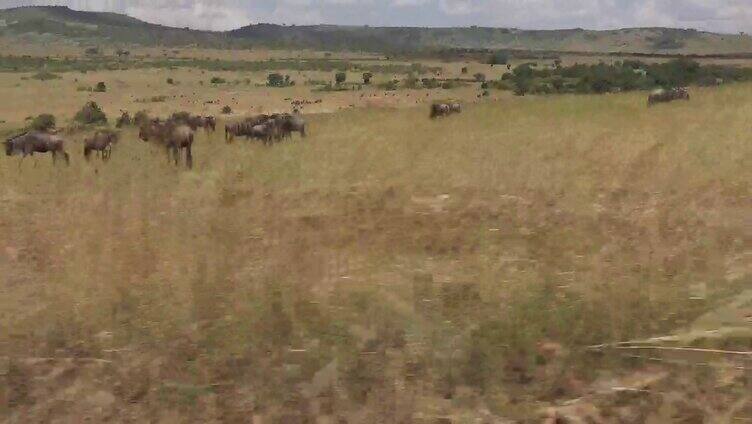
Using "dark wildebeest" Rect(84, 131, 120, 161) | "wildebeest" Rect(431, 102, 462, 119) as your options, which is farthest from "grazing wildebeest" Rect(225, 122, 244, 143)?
"wildebeest" Rect(431, 102, 462, 119)

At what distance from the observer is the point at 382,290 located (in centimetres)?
694

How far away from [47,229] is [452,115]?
67.0ft

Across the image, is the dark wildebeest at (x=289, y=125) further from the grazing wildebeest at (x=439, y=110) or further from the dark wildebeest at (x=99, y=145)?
the grazing wildebeest at (x=439, y=110)

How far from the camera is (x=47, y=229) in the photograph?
10273mm

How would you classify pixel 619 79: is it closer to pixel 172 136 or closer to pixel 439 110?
pixel 439 110

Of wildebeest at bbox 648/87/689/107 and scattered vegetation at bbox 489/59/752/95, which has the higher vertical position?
scattered vegetation at bbox 489/59/752/95

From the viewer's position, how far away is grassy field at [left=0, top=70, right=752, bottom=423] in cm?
487

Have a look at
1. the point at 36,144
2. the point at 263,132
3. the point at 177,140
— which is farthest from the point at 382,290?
the point at 36,144

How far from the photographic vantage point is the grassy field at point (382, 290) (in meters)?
4.87

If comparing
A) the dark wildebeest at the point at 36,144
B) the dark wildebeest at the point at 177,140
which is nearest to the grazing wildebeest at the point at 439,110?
the dark wildebeest at the point at 177,140

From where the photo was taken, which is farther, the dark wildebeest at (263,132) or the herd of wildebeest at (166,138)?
the dark wildebeest at (263,132)

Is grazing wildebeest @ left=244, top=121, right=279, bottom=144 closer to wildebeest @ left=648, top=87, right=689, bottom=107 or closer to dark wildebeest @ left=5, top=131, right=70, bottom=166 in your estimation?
dark wildebeest @ left=5, top=131, right=70, bottom=166

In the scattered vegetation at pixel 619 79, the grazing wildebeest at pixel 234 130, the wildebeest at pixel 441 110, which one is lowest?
the grazing wildebeest at pixel 234 130

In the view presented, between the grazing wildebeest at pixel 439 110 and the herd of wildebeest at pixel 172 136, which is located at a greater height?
the grazing wildebeest at pixel 439 110
